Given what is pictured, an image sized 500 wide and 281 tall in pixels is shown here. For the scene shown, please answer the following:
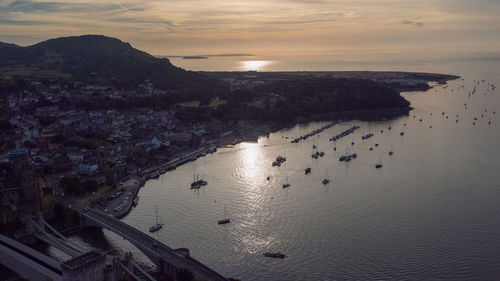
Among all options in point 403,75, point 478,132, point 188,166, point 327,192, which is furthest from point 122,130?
point 403,75

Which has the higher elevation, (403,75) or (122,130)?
(403,75)

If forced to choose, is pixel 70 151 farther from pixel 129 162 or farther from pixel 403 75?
pixel 403 75

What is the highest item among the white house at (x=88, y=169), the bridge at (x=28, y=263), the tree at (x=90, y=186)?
the white house at (x=88, y=169)

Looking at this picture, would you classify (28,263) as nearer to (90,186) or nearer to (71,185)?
(71,185)

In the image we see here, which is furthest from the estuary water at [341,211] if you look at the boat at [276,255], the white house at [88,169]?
the white house at [88,169]

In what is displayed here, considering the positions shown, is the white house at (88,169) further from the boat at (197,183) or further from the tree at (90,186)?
the boat at (197,183)
